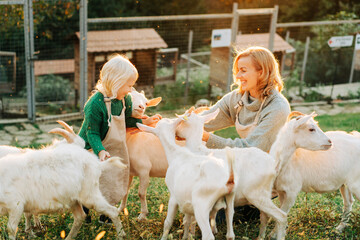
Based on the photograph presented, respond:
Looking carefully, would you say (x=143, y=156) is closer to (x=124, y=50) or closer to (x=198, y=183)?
(x=198, y=183)

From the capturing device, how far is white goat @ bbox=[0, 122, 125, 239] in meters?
3.79

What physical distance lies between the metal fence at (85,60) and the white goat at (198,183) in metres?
5.66

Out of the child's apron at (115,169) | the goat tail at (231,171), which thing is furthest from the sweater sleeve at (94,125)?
the goat tail at (231,171)

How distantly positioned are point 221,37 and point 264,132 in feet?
20.4

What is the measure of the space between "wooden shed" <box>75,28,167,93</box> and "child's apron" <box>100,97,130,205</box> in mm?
5473

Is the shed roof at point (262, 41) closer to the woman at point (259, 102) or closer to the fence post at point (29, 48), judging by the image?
the fence post at point (29, 48)

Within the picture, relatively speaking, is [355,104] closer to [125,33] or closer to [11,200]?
[125,33]

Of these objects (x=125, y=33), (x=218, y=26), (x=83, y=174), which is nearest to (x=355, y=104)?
(x=218, y=26)

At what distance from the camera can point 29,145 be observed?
7984 millimetres

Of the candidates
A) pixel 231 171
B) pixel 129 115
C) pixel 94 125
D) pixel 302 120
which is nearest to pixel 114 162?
pixel 94 125

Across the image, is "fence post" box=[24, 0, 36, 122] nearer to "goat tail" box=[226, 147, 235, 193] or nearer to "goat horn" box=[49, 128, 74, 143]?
"goat horn" box=[49, 128, 74, 143]

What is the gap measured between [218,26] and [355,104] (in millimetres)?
5255

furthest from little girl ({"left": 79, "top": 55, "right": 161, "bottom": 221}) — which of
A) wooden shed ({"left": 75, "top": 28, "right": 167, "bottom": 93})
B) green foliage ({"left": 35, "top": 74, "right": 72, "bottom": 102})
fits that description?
green foliage ({"left": 35, "top": 74, "right": 72, "bottom": 102})

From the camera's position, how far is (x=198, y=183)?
3.55 m
